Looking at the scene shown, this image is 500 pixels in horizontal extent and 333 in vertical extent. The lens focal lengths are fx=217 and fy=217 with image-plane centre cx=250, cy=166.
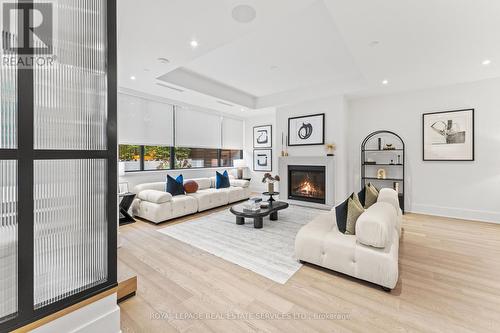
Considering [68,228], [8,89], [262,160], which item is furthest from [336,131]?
[8,89]

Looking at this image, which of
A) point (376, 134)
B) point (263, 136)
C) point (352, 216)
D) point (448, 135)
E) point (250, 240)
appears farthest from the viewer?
point (263, 136)

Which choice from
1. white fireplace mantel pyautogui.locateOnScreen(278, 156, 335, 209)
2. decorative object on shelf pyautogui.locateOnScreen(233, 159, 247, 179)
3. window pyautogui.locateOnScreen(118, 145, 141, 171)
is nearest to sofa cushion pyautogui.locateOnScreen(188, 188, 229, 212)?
window pyautogui.locateOnScreen(118, 145, 141, 171)

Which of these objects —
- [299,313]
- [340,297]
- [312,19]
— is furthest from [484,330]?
[312,19]

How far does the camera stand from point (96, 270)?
→ 1.38 metres

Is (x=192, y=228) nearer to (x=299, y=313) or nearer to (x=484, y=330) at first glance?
(x=299, y=313)

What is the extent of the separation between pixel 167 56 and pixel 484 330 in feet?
14.2

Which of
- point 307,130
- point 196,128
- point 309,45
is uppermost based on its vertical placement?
point 309,45

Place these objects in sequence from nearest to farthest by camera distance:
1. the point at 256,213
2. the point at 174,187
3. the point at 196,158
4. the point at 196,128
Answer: the point at 256,213 < the point at 174,187 < the point at 196,128 < the point at 196,158

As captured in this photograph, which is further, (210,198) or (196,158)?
(196,158)

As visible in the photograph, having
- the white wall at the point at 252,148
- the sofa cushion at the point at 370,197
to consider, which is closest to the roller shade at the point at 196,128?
the white wall at the point at 252,148

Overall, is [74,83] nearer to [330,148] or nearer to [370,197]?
[370,197]

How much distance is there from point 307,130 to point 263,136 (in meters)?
2.03

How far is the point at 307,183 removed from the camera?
223 inches

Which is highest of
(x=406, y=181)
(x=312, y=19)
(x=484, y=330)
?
(x=312, y=19)
